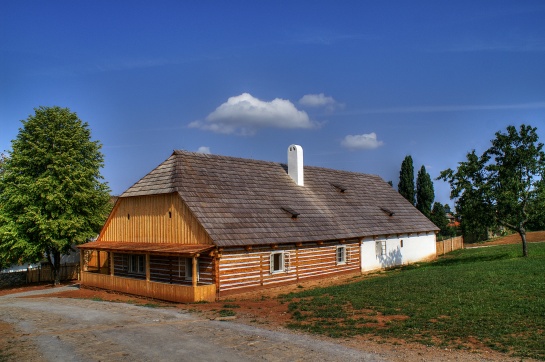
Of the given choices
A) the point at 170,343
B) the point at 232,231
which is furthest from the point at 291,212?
the point at 170,343

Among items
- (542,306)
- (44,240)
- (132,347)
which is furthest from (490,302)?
(44,240)

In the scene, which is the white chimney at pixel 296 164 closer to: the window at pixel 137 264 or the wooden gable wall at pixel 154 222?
the wooden gable wall at pixel 154 222

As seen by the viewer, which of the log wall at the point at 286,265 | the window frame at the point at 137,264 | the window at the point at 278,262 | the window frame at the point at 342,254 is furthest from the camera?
the window frame at the point at 342,254

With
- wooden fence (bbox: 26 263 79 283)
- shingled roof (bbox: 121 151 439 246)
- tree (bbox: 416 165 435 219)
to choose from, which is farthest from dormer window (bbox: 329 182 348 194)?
tree (bbox: 416 165 435 219)

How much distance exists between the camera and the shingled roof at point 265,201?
2344 centimetres

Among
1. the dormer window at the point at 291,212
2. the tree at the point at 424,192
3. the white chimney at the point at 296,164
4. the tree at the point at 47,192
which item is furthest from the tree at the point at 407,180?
the tree at the point at 47,192

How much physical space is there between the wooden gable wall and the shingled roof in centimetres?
48

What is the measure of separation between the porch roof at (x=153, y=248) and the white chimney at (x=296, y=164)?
11.0 m

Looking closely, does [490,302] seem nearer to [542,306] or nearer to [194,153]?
[542,306]

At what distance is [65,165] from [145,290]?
13.1m

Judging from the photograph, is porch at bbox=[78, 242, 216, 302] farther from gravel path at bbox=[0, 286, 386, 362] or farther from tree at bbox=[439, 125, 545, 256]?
tree at bbox=[439, 125, 545, 256]

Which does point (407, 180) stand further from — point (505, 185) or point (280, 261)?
point (280, 261)

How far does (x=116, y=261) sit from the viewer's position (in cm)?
2891

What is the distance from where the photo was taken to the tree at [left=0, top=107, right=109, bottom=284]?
99.1 ft
